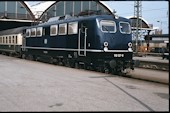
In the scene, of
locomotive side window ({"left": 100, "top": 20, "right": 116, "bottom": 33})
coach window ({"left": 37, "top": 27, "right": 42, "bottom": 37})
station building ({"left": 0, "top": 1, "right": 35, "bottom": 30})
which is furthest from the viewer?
station building ({"left": 0, "top": 1, "right": 35, "bottom": 30})

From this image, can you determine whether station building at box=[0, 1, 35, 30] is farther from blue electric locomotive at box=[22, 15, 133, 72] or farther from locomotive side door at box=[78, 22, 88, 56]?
locomotive side door at box=[78, 22, 88, 56]

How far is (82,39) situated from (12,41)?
59.2ft

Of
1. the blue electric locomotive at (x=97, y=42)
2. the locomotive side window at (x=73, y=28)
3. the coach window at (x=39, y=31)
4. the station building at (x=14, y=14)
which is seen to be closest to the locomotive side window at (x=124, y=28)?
the blue electric locomotive at (x=97, y=42)

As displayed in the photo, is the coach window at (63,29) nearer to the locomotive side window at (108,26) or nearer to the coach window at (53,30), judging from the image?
the coach window at (53,30)

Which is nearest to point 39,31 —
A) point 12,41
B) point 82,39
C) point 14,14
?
point 82,39

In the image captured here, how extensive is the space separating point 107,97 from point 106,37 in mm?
7941

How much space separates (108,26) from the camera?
57.6ft

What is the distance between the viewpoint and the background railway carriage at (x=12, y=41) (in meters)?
31.8

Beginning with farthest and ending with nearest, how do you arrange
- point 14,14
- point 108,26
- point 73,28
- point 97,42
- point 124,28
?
1. point 14,14
2. point 73,28
3. point 124,28
4. point 108,26
5. point 97,42

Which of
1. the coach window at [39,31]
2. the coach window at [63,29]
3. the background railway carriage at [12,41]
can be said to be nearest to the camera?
the coach window at [63,29]

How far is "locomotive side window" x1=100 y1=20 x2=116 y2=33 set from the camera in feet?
56.9

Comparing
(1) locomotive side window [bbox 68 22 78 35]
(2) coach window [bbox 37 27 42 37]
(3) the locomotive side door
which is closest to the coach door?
(3) the locomotive side door

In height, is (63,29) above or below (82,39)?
above

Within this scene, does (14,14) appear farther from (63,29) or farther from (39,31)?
(63,29)
